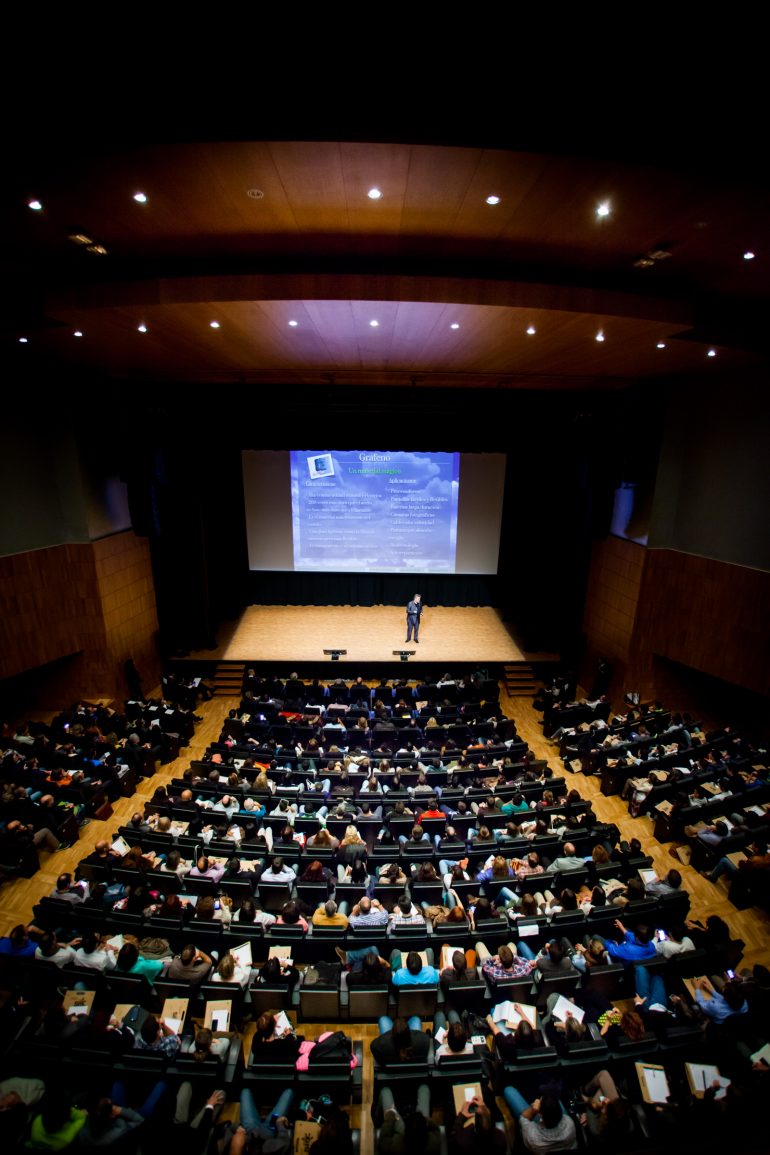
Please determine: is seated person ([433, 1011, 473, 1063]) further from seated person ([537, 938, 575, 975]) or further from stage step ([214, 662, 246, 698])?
stage step ([214, 662, 246, 698])

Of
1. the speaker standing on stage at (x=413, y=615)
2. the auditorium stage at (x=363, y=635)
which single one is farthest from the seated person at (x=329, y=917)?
the speaker standing on stage at (x=413, y=615)

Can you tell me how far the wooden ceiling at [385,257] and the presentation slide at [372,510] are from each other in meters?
4.72

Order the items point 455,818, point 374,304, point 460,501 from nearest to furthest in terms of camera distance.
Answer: point 374,304 → point 455,818 → point 460,501

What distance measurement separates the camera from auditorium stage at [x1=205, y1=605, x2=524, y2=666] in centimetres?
1282

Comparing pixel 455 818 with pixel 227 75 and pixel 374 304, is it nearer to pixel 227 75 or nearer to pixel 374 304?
pixel 374 304

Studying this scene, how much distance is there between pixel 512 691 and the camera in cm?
1273

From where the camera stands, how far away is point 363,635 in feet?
45.3

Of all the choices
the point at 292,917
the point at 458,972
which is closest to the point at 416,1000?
the point at 458,972

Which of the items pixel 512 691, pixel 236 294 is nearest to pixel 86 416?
pixel 236 294

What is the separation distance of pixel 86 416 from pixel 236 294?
6433 millimetres

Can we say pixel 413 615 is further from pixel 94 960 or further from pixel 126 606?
pixel 94 960

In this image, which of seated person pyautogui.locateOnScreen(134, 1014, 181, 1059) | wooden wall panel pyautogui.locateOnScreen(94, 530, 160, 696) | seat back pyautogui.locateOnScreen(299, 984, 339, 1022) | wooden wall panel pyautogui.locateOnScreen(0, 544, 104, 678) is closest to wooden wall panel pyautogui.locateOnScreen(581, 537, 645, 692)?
seat back pyautogui.locateOnScreen(299, 984, 339, 1022)

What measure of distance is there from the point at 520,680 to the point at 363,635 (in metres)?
4.14

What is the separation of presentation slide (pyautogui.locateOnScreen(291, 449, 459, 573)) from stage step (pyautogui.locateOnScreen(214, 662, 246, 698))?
344 cm
